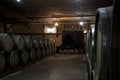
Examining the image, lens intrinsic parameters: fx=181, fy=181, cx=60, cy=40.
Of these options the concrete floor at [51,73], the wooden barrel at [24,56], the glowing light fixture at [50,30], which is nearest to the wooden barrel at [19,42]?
the wooden barrel at [24,56]

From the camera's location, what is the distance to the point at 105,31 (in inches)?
39.1

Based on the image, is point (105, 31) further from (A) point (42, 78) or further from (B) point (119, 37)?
(A) point (42, 78)

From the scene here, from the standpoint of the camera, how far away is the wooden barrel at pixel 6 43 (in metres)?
5.67

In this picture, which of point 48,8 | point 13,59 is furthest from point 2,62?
point 48,8

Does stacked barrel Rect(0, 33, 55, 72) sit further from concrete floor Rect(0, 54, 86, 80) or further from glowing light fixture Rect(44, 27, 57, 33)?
glowing light fixture Rect(44, 27, 57, 33)

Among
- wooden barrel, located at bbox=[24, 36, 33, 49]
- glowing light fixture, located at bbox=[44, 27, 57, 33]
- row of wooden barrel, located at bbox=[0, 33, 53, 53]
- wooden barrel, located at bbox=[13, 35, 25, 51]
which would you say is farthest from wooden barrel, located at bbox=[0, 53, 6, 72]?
glowing light fixture, located at bbox=[44, 27, 57, 33]

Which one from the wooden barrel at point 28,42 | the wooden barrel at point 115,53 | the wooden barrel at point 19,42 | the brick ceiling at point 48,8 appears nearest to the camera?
the wooden barrel at point 115,53

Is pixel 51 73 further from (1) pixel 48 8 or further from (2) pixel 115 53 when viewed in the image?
(1) pixel 48 8

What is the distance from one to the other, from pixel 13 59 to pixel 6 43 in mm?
815

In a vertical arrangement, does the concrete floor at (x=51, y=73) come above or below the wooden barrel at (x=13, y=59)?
below

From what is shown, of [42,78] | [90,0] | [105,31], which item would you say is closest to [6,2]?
[90,0]

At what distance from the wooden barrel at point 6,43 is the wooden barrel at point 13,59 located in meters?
0.21

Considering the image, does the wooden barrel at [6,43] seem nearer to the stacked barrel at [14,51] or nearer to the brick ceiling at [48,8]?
the stacked barrel at [14,51]

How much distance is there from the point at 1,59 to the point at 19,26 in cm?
1476
